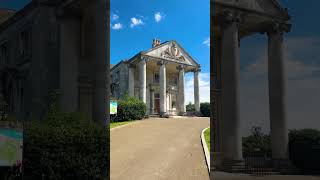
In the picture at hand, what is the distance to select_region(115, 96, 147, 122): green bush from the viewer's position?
13.9ft

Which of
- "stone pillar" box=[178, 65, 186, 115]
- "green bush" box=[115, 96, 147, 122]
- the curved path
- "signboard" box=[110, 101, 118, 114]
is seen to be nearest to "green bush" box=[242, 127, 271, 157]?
the curved path

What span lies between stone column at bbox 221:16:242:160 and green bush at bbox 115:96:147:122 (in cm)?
109

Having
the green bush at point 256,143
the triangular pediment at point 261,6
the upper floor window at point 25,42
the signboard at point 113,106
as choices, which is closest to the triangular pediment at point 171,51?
the signboard at point 113,106

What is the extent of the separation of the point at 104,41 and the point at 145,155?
1530 mm

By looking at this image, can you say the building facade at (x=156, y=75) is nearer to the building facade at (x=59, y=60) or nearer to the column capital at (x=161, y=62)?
the column capital at (x=161, y=62)

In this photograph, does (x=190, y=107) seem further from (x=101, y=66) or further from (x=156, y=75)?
(x=101, y=66)

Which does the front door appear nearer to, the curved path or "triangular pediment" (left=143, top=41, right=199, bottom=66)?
the curved path

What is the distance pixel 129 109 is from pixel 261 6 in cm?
189

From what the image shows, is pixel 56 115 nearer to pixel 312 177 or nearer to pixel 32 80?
pixel 32 80

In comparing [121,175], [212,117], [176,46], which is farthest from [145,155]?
[176,46]

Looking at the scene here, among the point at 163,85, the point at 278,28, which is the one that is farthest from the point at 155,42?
the point at 278,28

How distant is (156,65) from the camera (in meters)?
4.42

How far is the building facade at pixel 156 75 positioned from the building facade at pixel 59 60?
303 mm

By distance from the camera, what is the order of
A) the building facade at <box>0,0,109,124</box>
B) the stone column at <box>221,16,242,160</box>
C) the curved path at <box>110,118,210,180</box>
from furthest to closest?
the curved path at <box>110,118,210,180</box> < the building facade at <box>0,0,109,124</box> < the stone column at <box>221,16,242,160</box>
